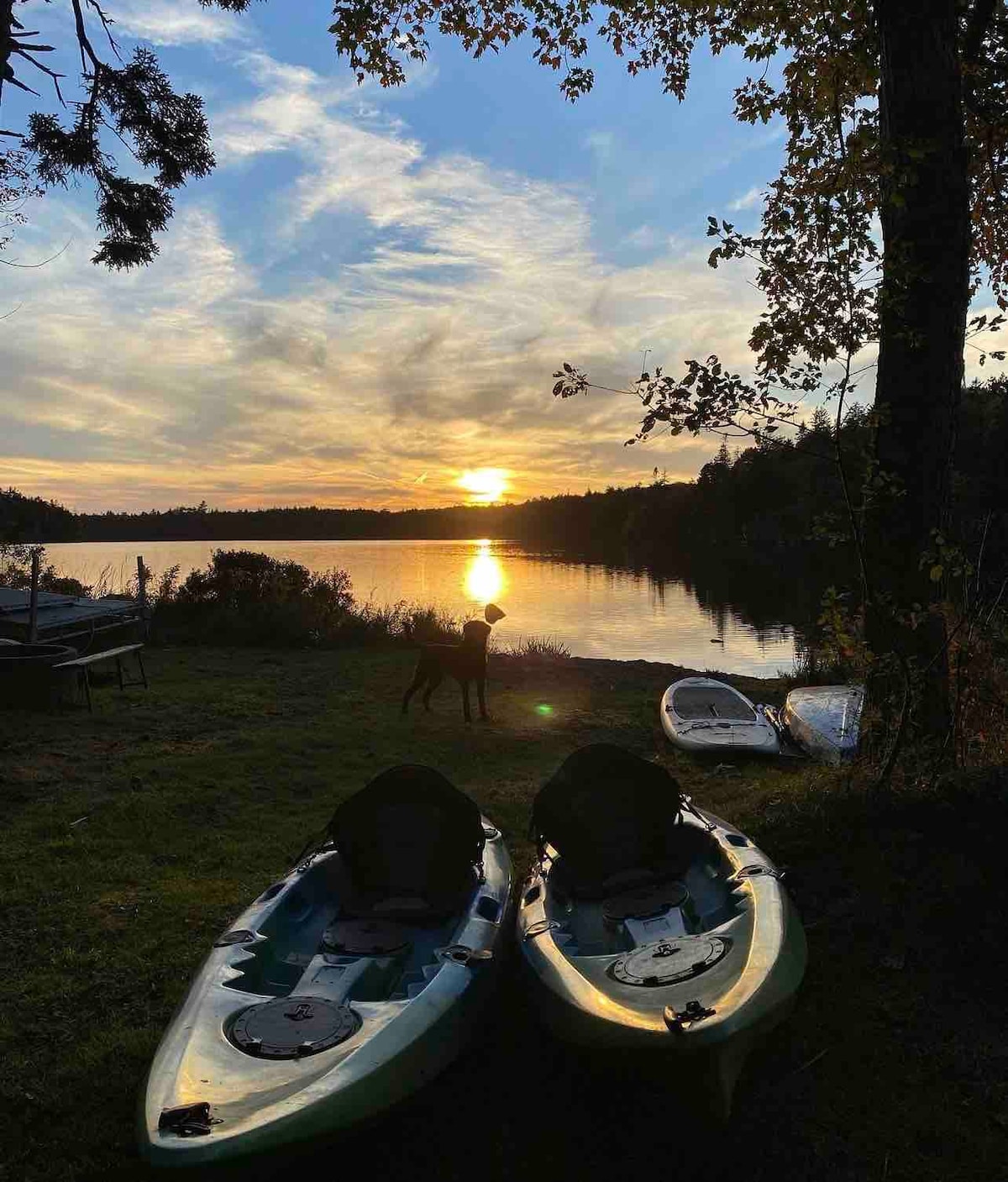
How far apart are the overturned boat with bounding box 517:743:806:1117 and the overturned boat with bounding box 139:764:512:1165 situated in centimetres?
39

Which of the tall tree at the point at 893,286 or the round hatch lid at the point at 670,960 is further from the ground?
the tall tree at the point at 893,286

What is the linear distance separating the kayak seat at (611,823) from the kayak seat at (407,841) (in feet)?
1.57

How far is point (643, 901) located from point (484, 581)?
4559 cm

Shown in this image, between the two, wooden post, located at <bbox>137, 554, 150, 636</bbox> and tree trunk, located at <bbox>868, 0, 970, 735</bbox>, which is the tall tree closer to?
tree trunk, located at <bbox>868, 0, 970, 735</bbox>

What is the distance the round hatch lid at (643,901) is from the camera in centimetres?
424

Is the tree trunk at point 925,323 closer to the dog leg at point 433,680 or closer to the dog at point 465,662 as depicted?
the dog at point 465,662

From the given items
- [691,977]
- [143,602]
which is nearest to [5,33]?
[691,977]

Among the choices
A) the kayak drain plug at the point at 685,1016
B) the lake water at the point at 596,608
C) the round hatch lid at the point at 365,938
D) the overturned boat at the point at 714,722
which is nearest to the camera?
the kayak drain plug at the point at 685,1016

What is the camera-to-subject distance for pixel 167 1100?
256 cm

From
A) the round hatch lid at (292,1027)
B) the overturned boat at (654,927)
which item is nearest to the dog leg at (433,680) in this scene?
the overturned boat at (654,927)

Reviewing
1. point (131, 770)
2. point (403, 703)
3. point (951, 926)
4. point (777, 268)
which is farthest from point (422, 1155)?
point (403, 703)

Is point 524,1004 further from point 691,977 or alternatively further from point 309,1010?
point 309,1010

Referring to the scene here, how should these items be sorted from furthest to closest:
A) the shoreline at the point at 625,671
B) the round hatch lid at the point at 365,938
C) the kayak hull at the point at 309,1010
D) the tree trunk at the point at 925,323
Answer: the shoreline at the point at 625,671 < the tree trunk at the point at 925,323 < the round hatch lid at the point at 365,938 < the kayak hull at the point at 309,1010

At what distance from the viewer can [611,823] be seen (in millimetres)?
4781
